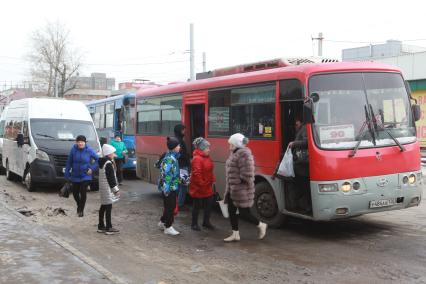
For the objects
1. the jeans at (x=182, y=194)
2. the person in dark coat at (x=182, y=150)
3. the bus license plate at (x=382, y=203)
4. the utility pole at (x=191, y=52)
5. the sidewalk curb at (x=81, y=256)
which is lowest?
the sidewalk curb at (x=81, y=256)

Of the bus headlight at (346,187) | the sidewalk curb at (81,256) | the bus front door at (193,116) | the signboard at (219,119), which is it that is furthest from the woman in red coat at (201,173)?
the bus front door at (193,116)

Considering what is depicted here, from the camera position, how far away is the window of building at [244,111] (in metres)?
9.05

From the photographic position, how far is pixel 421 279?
19.6ft

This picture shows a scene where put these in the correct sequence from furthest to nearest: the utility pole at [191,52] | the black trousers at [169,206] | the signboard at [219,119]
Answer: the utility pole at [191,52]
the signboard at [219,119]
the black trousers at [169,206]

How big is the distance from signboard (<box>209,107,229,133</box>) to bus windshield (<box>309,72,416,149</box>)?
8.42ft

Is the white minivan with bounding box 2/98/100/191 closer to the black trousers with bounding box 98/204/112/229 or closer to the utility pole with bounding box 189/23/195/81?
the black trousers with bounding box 98/204/112/229

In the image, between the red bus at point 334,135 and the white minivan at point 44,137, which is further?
the white minivan at point 44,137

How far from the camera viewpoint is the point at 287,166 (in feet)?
27.2

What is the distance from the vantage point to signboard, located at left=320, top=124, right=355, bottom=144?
7969 millimetres

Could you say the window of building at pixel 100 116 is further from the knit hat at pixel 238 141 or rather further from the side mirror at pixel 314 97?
the side mirror at pixel 314 97

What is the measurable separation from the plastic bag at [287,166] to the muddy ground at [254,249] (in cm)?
106

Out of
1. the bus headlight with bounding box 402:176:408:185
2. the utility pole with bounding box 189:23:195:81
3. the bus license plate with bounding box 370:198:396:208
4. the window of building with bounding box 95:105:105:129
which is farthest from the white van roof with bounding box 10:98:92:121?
the utility pole with bounding box 189:23:195:81

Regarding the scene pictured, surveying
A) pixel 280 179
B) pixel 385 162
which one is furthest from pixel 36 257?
pixel 385 162

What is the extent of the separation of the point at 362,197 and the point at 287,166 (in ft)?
4.11
